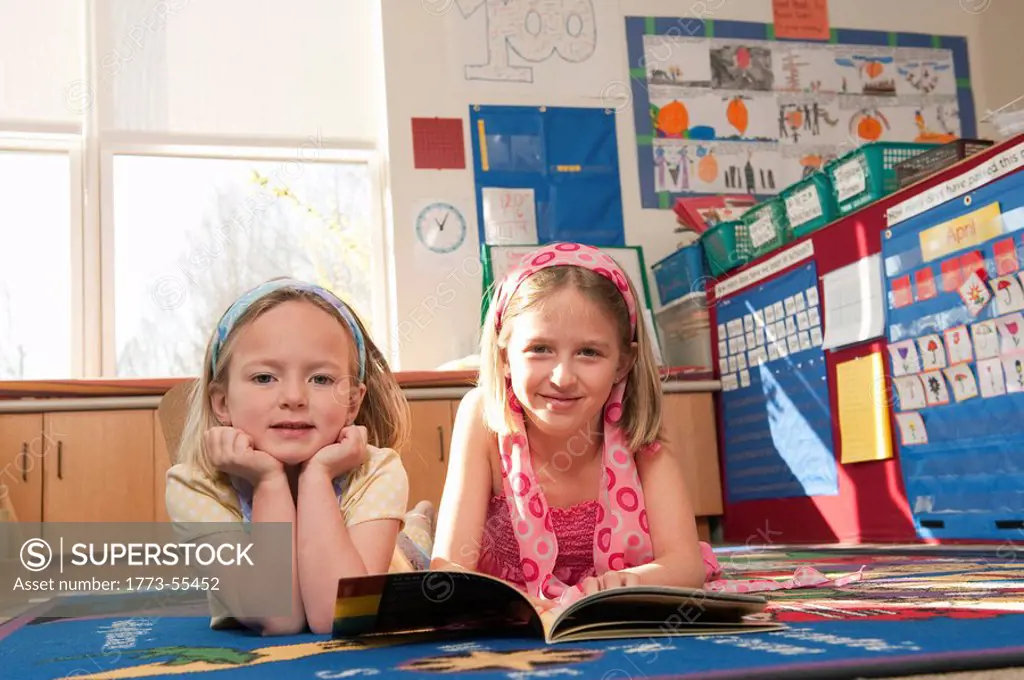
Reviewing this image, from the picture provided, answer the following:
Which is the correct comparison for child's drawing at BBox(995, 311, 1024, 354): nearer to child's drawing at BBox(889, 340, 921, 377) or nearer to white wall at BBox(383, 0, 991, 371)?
child's drawing at BBox(889, 340, 921, 377)

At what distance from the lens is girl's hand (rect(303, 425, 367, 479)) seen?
1132 mm

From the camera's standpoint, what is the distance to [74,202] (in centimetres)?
320

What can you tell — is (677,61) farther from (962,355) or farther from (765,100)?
(962,355)

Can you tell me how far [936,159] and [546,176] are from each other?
153cm

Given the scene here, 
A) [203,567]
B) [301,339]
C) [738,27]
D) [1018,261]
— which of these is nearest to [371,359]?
[301,339]

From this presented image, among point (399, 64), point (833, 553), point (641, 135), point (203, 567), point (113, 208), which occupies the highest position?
point (399, 64)

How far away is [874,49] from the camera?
3801 mm

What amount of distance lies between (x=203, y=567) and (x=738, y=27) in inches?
123

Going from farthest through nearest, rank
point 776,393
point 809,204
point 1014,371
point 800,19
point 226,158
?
point 800,19 → point 226,158 → point 776,393 → point 809,204 → point 1014,371

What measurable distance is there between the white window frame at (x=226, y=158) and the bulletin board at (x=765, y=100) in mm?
901

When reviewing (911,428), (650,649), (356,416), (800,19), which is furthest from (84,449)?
(800,19)

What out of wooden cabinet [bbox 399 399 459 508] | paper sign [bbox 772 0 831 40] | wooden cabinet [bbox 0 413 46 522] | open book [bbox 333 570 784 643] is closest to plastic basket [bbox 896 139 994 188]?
wooden cabinet [bbox 399 399 459 508]

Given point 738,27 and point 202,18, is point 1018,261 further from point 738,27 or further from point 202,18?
point 202,18

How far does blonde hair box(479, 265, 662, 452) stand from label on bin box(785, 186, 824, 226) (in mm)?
1448
